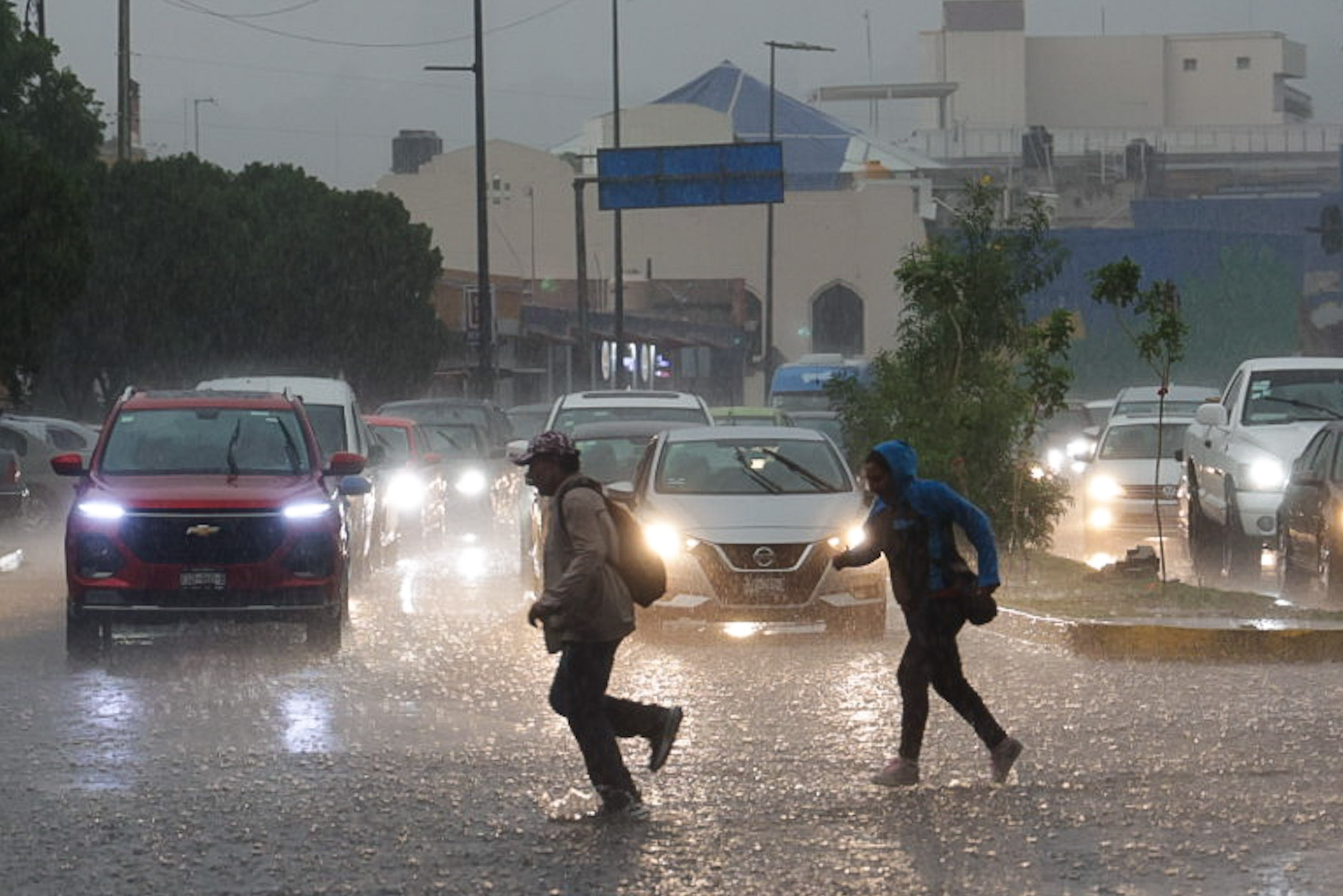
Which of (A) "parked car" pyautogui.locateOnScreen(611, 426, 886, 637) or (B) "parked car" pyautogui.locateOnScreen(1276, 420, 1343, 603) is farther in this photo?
(B) "parked car" pyautogui.locateOnScreen(1276, 420, 1343, 603)

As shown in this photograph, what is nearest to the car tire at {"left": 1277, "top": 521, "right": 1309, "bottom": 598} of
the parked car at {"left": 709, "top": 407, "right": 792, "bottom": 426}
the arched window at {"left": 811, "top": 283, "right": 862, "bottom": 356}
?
the parked car at {"left": 709, "top": 407, "right": 792, "bottom": 426}

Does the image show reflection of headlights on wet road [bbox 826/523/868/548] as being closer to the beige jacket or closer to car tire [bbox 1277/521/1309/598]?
car tire [bbox 1277/521/1309/598]

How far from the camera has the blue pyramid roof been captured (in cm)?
12569

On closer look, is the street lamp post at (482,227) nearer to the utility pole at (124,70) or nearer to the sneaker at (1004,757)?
the utility pole at (124,70)

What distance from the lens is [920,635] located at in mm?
11469

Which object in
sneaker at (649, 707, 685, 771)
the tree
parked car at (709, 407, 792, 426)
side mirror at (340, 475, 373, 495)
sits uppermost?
the tree

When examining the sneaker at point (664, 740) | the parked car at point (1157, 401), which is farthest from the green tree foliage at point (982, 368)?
the sneaker at point (664, 740)

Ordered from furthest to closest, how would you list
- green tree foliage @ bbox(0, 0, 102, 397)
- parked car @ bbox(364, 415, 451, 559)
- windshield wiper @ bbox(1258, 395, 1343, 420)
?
green tree foliage @ bbox(0, 0, 102, 397) < parked car @ bbox(364, 415, 451, 559) < windshield wiper @ bbox(1258, 395, 1343, 420)

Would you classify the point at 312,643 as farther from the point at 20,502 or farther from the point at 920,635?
the point at 20,502

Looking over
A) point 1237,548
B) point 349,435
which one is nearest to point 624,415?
point 349,435

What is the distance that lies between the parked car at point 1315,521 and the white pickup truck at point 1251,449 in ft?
3.85

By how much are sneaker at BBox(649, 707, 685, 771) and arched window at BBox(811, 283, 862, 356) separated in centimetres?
10099

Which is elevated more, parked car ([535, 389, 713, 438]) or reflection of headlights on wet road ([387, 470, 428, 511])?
parked car ([535, 389, 713, 438])

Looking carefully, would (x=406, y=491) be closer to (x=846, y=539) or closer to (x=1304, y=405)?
(x=1304, y=405)
